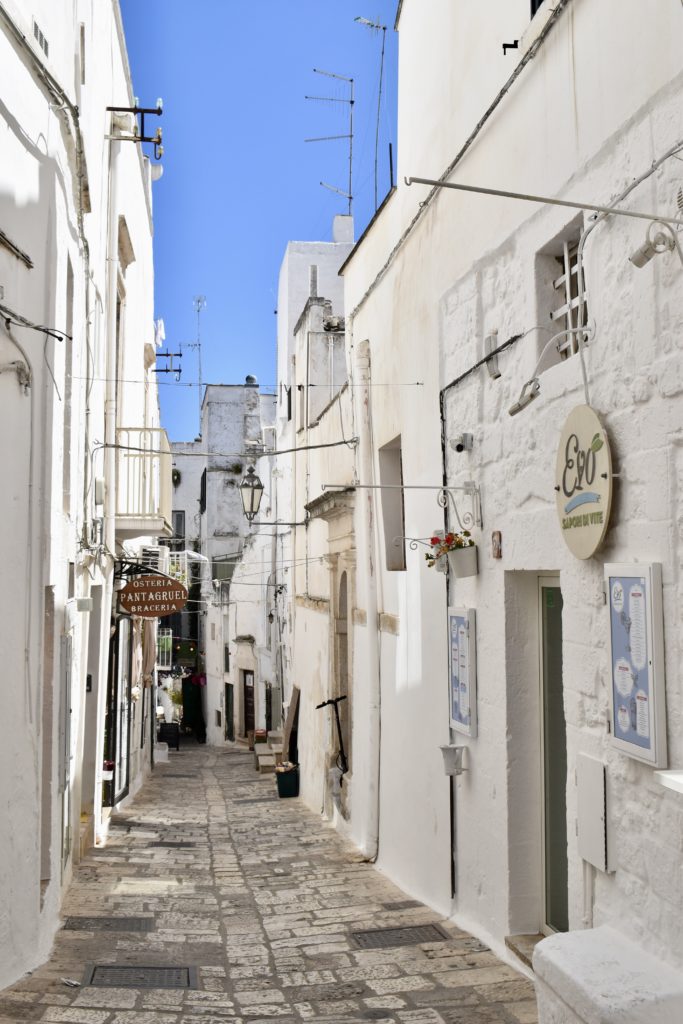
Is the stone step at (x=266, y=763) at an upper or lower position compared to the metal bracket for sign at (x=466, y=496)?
lower

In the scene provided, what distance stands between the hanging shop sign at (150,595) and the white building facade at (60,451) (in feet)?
0.78

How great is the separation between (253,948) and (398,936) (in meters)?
1.00

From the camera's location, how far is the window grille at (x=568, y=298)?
5.40m

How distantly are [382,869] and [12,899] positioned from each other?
499 centimetres

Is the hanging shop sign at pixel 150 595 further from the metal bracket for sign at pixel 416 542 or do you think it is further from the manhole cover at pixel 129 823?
the metal bracket for sign at pixel 416 542

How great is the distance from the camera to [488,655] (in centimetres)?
660

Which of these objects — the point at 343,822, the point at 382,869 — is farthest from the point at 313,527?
the point at 382,869

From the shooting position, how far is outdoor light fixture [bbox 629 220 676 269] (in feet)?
12.9

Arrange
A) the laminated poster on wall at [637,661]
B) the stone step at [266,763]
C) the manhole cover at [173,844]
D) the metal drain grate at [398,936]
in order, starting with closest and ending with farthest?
the laminated poster on wall at [637,661] → the metal drain grate at [398,936] → the manhole cover at [173,844] → the stone step at [266,763]

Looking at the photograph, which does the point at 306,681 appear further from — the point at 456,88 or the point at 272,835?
the point at 456,88

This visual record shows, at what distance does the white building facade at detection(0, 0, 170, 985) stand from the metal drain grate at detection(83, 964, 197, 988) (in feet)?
1.31

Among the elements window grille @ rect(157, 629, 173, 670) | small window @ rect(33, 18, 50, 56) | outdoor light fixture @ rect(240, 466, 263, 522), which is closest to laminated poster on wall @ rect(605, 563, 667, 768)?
small window @ rect(33, 18, 50, 56)

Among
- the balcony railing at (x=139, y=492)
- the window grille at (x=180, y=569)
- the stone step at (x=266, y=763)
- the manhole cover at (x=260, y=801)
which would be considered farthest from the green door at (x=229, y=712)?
the balcony railing at (x=139, y=492)

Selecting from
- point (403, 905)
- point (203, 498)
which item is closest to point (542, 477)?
point (403, 905)
